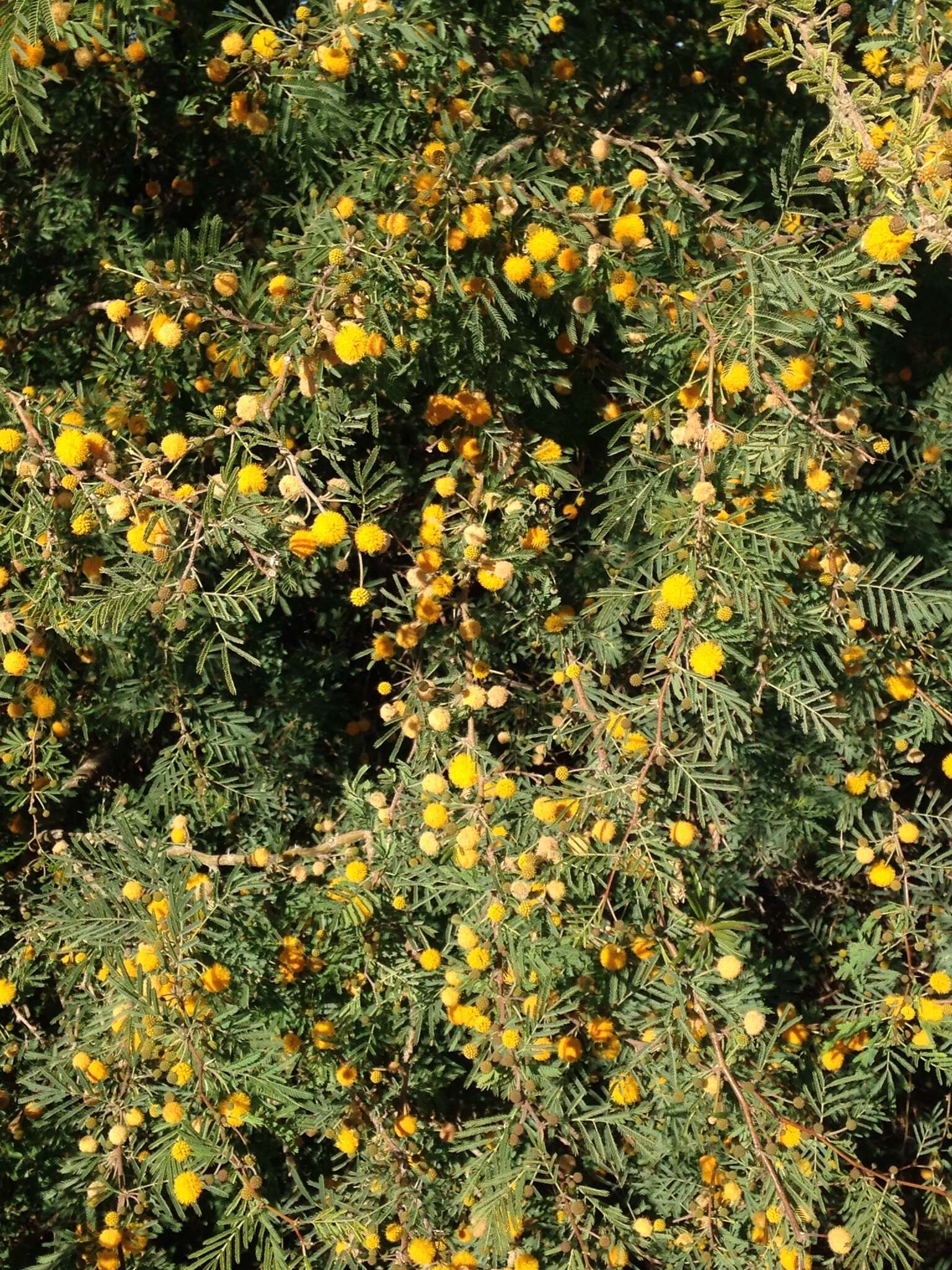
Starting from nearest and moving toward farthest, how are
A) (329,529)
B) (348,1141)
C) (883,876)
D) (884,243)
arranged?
1. (884,243)
2. (329,529)
3. (348,1141)
4. (883,876)

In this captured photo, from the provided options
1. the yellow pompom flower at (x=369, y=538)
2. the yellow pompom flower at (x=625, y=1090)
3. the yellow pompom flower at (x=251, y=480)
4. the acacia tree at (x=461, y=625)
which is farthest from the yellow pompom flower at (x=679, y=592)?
the yellow pompom flower at (x=625, y=1090)

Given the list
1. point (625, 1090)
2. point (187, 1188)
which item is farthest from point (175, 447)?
point (625, 1090)

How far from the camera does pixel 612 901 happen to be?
221cm

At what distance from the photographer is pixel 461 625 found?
7.36ft

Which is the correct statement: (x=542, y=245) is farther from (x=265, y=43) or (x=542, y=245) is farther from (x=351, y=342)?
(x=265, y=43)

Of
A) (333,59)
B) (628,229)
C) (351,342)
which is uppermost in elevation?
(333,59)

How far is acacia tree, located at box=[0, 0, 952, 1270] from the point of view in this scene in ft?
6.06

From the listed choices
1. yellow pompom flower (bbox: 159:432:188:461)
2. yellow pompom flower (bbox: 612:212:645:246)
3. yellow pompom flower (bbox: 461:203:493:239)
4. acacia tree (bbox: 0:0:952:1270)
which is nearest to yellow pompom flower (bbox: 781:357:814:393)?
acacia tree (bbox: 0:0:952:1270)

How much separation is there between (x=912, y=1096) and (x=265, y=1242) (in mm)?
2072

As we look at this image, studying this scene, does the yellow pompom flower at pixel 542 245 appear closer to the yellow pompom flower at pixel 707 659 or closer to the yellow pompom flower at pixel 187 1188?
the yellow pompom flower at pixel 707 659

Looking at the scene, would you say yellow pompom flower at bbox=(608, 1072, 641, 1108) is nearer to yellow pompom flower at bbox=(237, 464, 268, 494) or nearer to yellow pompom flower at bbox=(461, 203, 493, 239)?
yellow pompom flower at bbox=(237, 464, 268, 494)

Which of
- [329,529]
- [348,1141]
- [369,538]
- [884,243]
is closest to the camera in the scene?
[884,243]

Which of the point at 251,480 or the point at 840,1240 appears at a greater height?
the point at 251,480

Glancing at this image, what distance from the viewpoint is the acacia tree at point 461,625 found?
1.85 meters
